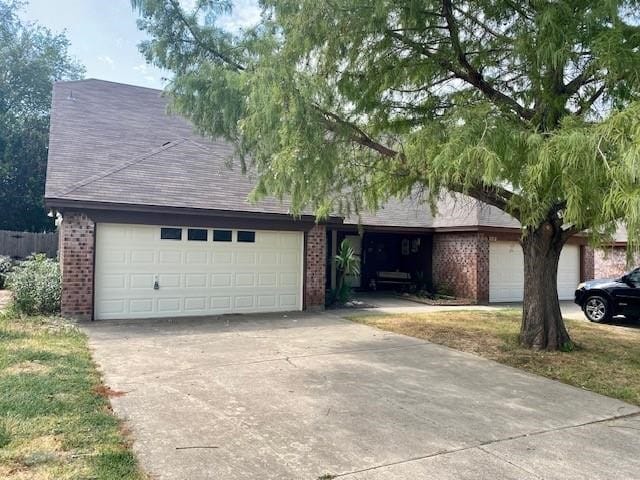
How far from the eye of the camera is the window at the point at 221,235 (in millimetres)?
11711

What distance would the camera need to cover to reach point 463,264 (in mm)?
15922

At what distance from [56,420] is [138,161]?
8388mm

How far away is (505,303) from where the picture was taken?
16.0 metres

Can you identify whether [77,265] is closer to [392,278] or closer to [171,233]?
[171,233]

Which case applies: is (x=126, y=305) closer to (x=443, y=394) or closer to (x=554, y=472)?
(x=443, y=394)

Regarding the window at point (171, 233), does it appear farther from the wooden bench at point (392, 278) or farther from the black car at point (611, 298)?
the black car at point (611, 298)

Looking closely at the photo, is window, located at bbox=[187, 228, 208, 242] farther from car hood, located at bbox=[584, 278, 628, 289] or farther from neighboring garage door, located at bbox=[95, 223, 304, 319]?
car hood, located at bbox=[584, 278, 628, 289]

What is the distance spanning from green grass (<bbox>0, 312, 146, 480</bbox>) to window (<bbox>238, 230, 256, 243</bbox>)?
5030 millimetres

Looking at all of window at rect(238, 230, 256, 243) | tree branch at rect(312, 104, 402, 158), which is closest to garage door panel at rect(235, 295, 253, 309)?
window at rect(238, 230, 256, 243)

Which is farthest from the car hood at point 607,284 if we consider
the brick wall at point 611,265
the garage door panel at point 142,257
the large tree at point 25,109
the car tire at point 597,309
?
the large tree at point 25,109

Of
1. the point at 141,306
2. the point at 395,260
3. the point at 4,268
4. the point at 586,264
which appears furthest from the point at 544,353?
the point at 4,268

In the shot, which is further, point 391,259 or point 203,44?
point 391,259

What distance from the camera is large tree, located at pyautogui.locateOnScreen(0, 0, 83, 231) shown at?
2366 cm

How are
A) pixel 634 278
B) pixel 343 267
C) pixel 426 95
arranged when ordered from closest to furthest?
pixel 426 95 → pixel 634 278 → pixel 343 267
